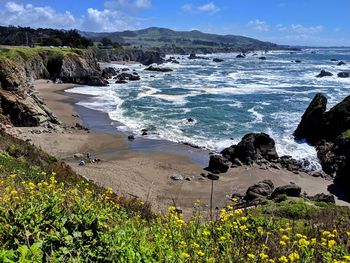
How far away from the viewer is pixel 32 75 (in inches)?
2393

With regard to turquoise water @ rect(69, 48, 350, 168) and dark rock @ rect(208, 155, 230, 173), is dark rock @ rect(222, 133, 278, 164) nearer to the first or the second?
turquoise water @ rect(69, 48, 350, 168)

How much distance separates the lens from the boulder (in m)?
34.3

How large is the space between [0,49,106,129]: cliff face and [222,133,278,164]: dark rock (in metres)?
15.9

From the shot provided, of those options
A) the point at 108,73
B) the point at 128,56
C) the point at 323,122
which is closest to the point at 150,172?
the point at 323,122

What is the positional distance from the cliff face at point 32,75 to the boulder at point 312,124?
22.1 meters

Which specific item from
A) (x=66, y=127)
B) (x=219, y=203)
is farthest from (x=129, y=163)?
(x=66, y=127)

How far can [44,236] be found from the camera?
4785 mm

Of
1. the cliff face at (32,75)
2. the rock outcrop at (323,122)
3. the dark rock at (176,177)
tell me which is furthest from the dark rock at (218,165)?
the cliff face at (32,75)

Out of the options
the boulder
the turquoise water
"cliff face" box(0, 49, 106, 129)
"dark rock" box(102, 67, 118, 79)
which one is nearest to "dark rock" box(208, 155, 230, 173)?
the turquoise water

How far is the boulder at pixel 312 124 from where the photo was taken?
113ft

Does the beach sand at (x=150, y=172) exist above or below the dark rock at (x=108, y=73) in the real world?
below

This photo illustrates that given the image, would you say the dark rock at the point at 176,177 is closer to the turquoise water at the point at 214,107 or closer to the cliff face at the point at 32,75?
the turquoise water at the point at 214,107

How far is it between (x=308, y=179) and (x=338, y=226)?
1842 cm

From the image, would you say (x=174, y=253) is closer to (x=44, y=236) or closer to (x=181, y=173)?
(x=44, y=236)
